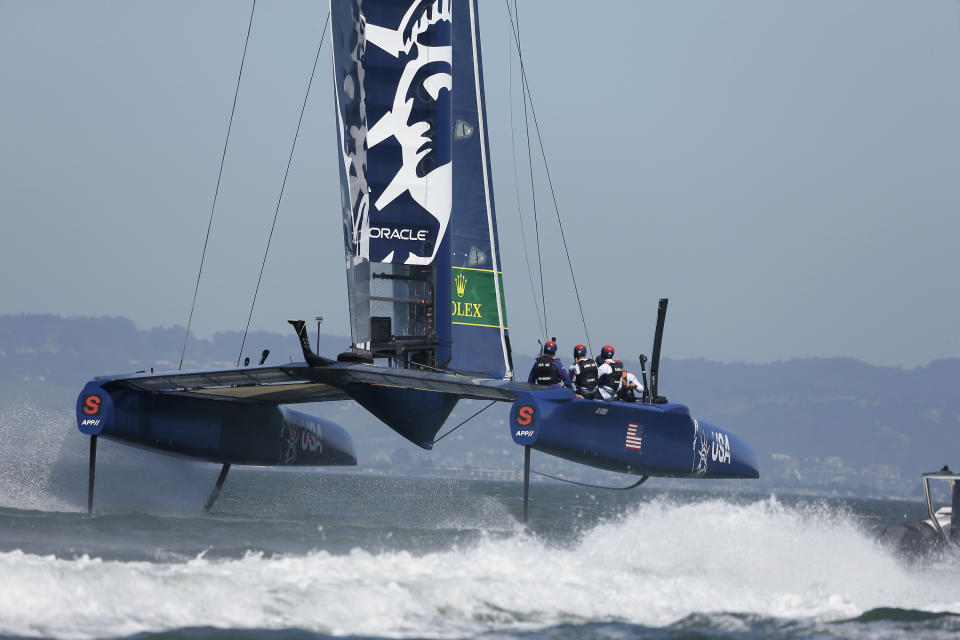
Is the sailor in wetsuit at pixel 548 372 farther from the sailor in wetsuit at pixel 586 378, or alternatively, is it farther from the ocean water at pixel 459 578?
the ocean water at pixel 459 578

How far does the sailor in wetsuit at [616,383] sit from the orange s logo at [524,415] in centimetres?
171

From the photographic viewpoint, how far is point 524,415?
949 centimetres

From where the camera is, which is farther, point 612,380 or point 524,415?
point 612,380

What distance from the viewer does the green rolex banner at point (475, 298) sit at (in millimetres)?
11648

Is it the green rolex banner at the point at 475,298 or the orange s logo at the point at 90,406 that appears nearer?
the orange s logo at the point at 90,406

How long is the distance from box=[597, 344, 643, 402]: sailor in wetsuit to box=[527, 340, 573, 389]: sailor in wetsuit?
568 millimetres

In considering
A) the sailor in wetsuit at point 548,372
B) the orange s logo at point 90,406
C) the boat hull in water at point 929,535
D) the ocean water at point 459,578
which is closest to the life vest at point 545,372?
the sailor in wetsuit at point 548,372

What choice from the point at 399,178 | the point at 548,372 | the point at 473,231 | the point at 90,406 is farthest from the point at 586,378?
the point at 90,406

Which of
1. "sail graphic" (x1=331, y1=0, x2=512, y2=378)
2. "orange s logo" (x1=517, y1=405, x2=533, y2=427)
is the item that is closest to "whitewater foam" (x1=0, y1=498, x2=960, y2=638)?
"orange s logo" (x1=517, y1=405, x2=533, y2=427)

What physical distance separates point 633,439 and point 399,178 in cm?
309

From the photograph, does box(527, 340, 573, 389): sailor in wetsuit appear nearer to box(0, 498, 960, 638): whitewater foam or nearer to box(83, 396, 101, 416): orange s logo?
box(0, 498, 960, 638): whitewater foam

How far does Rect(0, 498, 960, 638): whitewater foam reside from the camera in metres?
5.63

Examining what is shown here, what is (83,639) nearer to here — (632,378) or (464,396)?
(464,396)

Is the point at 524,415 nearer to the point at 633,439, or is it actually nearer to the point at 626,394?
the point at 633,439
